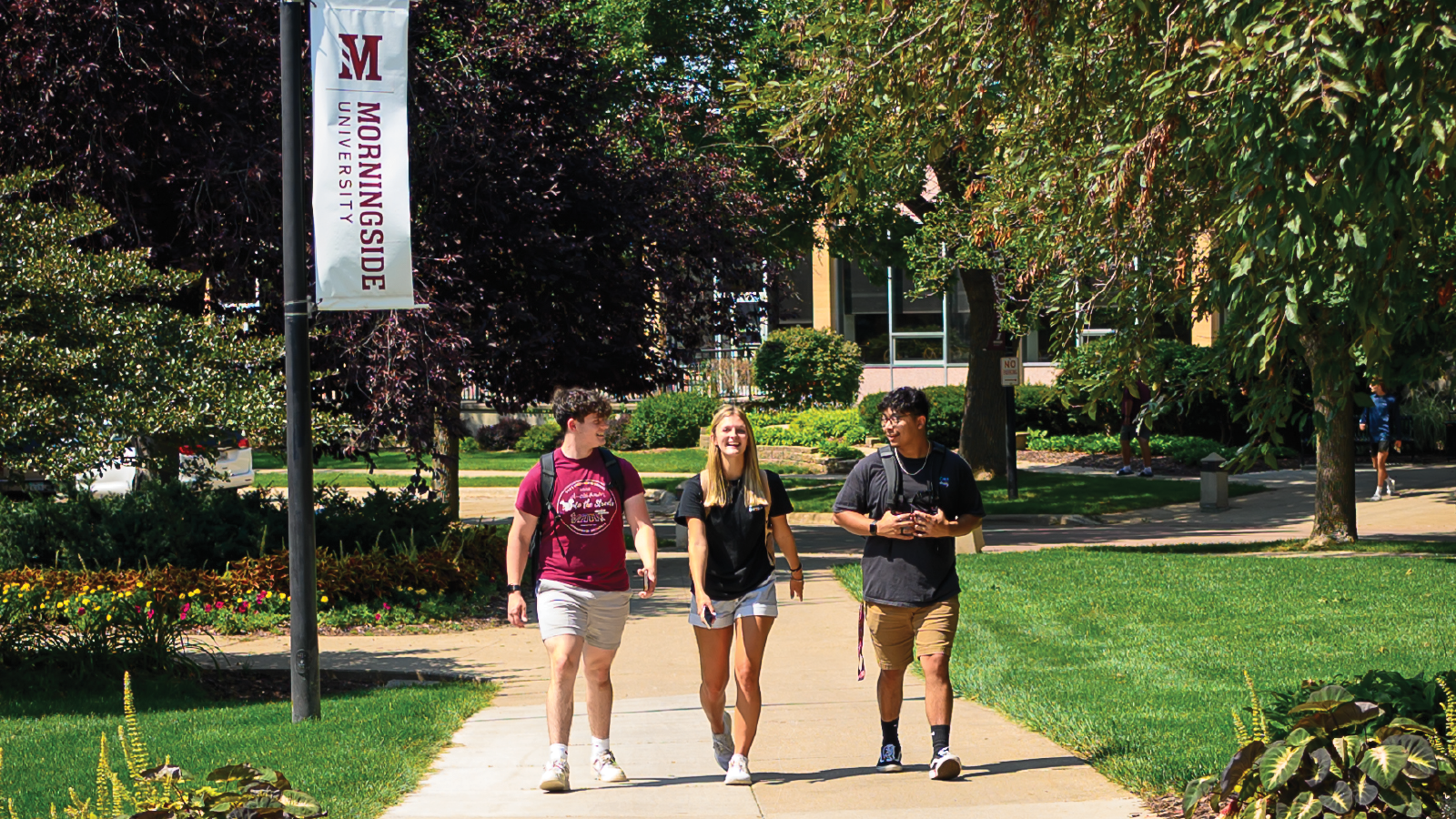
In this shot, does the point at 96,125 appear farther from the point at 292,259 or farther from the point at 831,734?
the point at 831,734

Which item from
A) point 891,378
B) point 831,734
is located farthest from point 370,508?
point 891,378

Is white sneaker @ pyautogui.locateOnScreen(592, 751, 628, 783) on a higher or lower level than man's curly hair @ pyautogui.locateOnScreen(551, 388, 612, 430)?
lower

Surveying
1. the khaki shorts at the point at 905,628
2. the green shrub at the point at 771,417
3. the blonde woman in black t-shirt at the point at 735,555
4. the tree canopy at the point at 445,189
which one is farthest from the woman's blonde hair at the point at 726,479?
the green shrub at the point at 771,417

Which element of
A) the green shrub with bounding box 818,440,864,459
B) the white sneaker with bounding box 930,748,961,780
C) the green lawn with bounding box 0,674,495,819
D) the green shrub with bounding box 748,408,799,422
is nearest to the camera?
the green lawn with bounding box 0,674,495,819

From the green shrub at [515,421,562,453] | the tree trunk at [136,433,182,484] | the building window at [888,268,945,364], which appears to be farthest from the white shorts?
the building window at [888,268,945,364]

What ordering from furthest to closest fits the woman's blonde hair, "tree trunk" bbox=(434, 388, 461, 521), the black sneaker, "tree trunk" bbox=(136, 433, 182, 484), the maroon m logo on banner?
1. "tree trunk" bbox=(434, 388, 461, 521)
2. "tree trunk" bbox=(136, 433, 182, 484)
3. the maroon m logo on banner
4. the black sneaker
5. the woman's blonde hair

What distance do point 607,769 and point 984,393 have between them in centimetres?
1713

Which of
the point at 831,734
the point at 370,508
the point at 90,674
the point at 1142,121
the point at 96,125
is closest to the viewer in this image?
the point at 831,734

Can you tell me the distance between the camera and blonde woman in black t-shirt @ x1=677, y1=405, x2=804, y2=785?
6.24 m

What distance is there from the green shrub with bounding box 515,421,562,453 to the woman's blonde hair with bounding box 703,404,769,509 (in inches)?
1034

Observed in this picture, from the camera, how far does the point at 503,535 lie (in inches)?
585

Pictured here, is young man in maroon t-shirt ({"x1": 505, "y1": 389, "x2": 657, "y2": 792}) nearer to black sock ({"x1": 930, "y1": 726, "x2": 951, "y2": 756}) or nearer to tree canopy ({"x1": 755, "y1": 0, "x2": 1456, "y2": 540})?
black sock ({"x1": 930, "y1": 726, "x2": 951, "y2": 756})

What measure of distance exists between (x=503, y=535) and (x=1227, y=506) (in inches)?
430

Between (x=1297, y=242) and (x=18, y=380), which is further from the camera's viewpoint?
(x=18, y=380)
